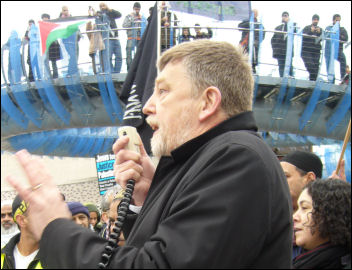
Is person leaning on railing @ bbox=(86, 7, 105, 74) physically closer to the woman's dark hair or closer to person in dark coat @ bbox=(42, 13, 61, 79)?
person in dark coat @ bbox=(42, 13, 61, 79)

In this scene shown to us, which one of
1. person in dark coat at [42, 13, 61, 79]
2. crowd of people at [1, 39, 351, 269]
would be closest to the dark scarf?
crowd of people at [1, 39, 351, 269]

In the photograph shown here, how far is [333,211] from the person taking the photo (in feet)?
9.04

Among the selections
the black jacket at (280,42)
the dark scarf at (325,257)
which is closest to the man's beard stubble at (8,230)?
the dark scarf at (325,257)

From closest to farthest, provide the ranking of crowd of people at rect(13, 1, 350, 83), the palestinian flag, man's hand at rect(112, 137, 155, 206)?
man's hand at rect(112, 137, 155, 206)
crowd of people at rect(13, 1, 350, 83)
the palestinian flag

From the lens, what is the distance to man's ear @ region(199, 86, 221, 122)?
5.87 feet

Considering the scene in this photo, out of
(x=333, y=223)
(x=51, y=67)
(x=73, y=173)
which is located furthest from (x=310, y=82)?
(x=73, y=173)

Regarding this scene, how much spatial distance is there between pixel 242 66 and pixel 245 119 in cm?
22

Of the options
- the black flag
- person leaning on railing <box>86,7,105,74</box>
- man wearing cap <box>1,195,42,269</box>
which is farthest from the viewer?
person leaning on railing <box>86,7,105,74</box>

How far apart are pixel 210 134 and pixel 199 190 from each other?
34 centimetres

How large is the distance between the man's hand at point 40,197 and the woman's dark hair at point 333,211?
176 cm

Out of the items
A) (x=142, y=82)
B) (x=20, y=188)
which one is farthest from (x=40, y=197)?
(x=142, y=82)

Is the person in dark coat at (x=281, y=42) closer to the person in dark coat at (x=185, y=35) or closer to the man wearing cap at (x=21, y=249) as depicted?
the person in dark coat at (x=185, y=35)

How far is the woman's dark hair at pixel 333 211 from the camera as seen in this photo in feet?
8.91

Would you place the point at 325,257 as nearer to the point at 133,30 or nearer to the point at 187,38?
the point at 187,38
